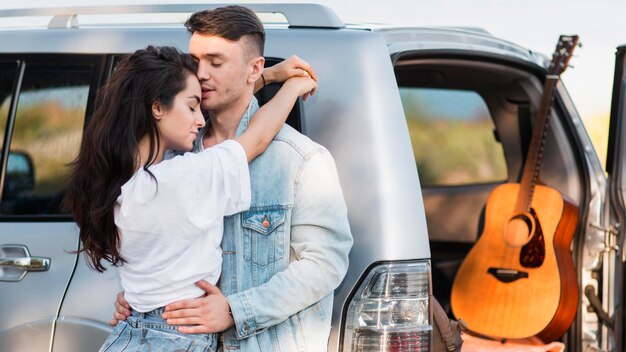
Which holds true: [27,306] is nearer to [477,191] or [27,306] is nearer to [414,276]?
[414,276]

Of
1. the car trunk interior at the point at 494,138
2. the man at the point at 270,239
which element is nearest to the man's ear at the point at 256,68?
the man at the point at 270,239

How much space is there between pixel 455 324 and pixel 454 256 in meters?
1.85

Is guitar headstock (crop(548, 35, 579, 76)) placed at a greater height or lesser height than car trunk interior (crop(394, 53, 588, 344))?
greater

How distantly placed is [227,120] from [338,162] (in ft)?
1.17

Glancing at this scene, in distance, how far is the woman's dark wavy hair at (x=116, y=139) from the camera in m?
2.59

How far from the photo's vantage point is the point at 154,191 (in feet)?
8.25

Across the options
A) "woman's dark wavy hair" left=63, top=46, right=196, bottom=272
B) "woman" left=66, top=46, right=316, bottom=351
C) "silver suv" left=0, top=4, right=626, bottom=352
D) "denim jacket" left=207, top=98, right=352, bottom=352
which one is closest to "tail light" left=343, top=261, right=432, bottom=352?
"silver suv" left=0, top=4, right=626, bottom=352

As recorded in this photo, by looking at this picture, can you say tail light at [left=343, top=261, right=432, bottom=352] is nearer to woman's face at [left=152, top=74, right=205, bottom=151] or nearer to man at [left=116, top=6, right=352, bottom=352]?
man at [left=116, top=6, right=352, bottom=352]

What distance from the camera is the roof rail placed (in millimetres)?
3117

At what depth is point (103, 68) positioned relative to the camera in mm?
3277

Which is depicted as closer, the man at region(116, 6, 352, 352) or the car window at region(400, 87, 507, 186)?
the man at region(116, 6, 352, 352)

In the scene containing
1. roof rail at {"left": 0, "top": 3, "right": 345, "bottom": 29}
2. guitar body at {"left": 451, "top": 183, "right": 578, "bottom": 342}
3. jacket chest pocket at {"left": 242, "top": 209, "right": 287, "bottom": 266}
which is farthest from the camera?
guitar body at {"left": 451, "top": 183, "right": 578, "bottom": 342}

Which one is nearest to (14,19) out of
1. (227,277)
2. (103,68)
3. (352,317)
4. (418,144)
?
(103,68)

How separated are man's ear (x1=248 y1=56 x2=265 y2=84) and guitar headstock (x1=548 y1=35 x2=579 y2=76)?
2.05 m
